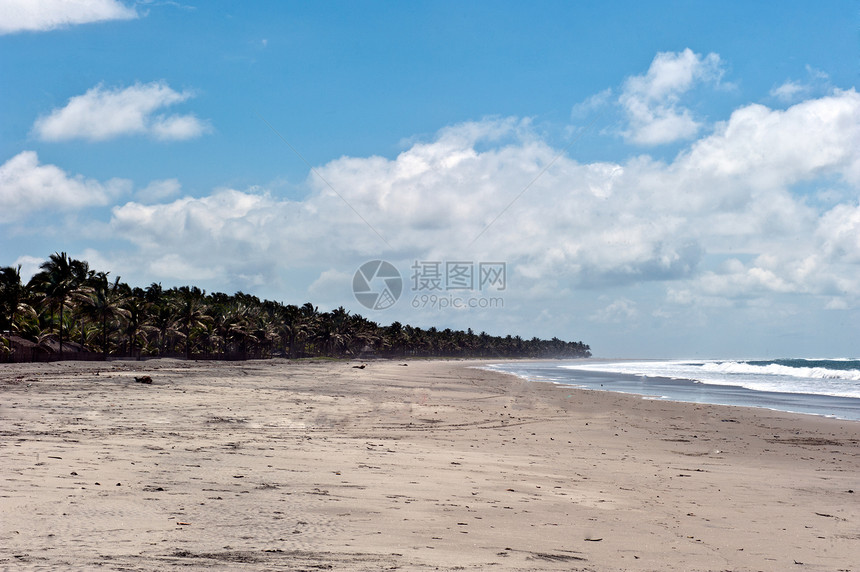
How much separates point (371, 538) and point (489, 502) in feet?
9.03

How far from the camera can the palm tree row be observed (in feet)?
235

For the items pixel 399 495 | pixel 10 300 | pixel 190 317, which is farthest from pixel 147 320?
pixel 399 495

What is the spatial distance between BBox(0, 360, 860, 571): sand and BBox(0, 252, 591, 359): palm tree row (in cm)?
5685

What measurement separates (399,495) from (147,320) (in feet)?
309

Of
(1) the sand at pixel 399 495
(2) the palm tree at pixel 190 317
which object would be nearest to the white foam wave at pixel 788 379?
(1) the sand at pixel 399 495

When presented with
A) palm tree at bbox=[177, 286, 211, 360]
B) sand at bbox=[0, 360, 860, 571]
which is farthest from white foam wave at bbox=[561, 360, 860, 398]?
palm tree at bbox=[177, 286, 211, 360]

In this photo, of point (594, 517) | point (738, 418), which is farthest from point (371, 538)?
point (738, 418)

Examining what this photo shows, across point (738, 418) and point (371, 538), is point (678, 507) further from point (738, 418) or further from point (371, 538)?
point (738, 418)

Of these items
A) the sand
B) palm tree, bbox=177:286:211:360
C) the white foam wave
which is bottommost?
the white foam wave

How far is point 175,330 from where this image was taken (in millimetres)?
99438

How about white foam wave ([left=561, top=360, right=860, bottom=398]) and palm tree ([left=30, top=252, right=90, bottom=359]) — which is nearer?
white foam wave ([left=561, top=360, right=860, bottom=398])

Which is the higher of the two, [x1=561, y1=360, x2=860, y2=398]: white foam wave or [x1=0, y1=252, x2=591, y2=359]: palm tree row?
[x1=0, y1=252, x2=591, y2=359]: palm tree row

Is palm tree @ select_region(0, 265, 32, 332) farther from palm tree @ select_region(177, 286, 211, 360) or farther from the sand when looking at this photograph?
the sand

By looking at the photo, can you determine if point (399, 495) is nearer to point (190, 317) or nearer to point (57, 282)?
point (57, 282)
